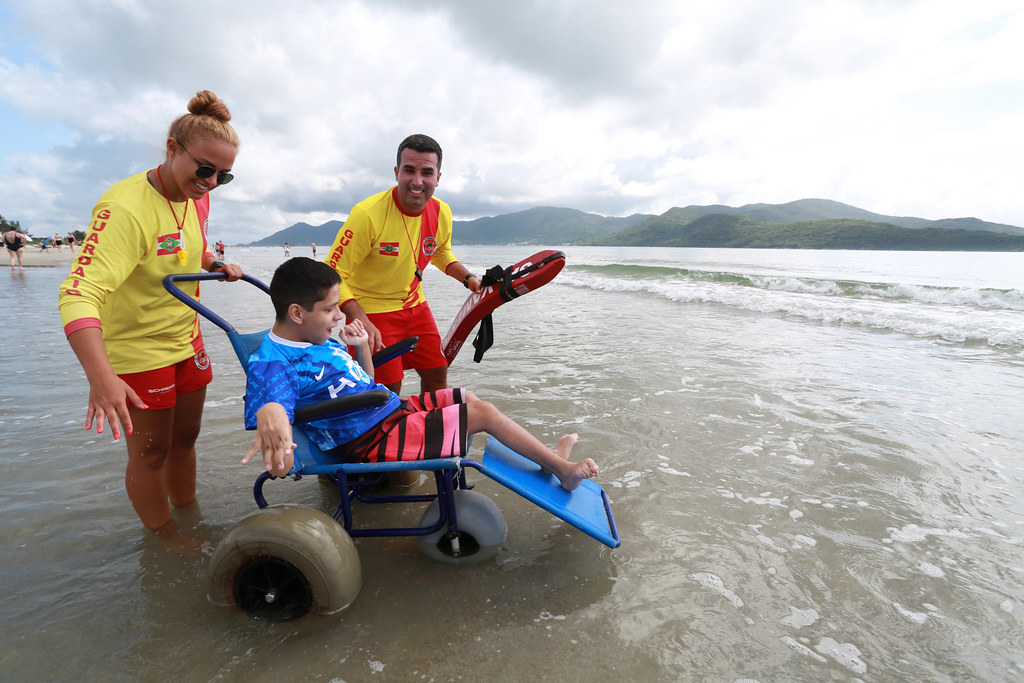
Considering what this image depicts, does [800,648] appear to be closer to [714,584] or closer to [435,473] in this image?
[714,584]

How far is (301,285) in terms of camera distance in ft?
8.31

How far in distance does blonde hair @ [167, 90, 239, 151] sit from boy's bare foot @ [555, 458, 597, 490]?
101 inches

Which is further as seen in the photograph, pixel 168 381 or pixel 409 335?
pixel 409 335

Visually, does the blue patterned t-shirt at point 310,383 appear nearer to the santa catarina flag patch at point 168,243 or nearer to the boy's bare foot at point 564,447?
the santa catarina flag patch at point 168,243

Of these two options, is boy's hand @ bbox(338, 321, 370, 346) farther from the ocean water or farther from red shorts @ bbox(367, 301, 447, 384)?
the ocean water

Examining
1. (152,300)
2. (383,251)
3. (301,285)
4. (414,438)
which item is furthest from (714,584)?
(152,300)

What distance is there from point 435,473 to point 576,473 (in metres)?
0.83

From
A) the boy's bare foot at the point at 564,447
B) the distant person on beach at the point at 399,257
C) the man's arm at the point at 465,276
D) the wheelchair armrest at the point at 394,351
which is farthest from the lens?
the man's arm at the point at 465,276

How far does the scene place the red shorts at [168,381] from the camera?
258 cm

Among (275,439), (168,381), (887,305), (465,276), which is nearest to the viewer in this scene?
(275,439)

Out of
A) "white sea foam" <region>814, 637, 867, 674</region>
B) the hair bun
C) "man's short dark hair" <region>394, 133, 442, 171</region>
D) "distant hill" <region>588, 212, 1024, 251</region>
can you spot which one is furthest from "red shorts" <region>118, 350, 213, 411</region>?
"distant hill" <region>588, 212, 1024, 251</region>

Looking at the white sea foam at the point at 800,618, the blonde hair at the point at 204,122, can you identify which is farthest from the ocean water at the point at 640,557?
the blonde hair at the point at 204,122

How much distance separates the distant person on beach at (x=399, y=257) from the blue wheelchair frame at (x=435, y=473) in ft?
2.68

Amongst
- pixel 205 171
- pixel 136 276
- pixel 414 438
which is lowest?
pixel 414 438
